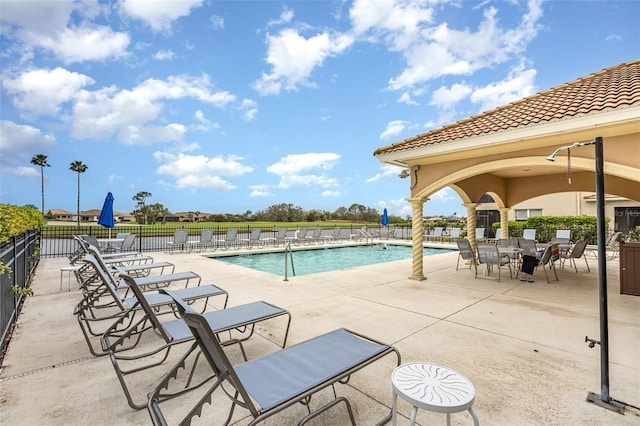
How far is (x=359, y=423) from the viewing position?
7.21ft

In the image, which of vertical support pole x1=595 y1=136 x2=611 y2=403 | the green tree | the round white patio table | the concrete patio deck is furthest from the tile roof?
the green tree

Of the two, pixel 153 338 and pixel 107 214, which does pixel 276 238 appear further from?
pixel 153 338

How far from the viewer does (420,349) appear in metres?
3.41

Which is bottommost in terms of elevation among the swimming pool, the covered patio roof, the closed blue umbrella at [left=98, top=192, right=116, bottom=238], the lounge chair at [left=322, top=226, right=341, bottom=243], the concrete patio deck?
the swimming pool

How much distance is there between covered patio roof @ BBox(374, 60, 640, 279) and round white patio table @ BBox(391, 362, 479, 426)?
5051 mm

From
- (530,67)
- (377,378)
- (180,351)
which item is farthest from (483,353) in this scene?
(530,67)

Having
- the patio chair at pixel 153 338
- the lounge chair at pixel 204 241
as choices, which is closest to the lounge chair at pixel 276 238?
the lounge chair at pixel 204 241

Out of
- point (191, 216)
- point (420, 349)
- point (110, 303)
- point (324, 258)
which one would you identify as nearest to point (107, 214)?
point (110, 303)

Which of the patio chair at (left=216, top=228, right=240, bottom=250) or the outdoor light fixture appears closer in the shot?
the outdoor light fixture

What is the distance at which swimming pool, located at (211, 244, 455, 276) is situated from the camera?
1190 centimetres

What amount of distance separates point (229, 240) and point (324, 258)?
509 centimetres

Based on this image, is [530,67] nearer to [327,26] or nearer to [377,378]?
[327,26]

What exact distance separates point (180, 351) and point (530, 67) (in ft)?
48.1

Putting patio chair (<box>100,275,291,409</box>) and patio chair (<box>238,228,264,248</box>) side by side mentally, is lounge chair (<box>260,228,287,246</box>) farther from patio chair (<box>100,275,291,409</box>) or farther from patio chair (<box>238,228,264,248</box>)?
patio chair (<box>100,275,291,409</box>)
